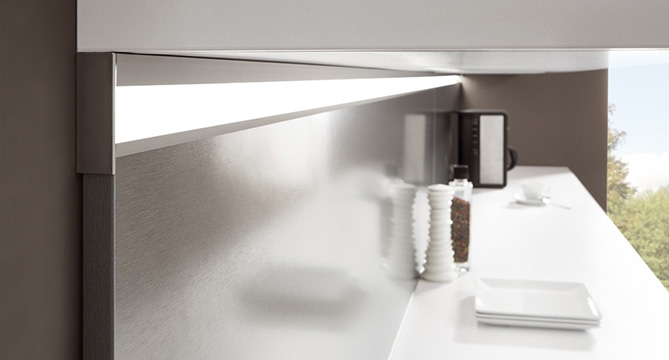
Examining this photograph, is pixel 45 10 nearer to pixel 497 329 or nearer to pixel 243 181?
pixel 243 181

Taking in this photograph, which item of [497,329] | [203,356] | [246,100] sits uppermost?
[246,100]

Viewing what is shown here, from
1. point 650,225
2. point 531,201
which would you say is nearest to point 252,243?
point 531,201

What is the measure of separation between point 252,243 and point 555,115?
10.1ft

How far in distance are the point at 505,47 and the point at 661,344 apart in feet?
3.51

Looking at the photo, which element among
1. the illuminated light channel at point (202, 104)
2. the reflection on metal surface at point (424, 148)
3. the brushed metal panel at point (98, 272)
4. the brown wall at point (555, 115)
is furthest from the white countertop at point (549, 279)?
the brown wall at point (555, 115)

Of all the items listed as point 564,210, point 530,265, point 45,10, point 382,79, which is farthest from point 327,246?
point 564,210

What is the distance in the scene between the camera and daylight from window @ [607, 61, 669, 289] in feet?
16.1

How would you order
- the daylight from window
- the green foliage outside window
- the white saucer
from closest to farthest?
the white saucer
the daylight from window
the green foliage outside window

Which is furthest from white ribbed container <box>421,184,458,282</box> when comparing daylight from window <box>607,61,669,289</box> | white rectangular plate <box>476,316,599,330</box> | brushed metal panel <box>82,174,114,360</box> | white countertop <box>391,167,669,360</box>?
daylight from window <box>607,61,669,289</box>

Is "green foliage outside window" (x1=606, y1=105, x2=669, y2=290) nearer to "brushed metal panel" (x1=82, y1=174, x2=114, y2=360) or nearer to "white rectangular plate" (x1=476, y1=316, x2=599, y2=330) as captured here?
"white rectangular plate" (x1=476, y1=316, x2=599, y2=330)

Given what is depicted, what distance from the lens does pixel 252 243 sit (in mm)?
450

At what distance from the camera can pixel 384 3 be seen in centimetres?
21

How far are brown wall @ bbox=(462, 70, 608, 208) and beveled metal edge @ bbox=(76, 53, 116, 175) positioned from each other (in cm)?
315

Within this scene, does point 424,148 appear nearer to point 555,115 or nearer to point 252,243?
point 252,243
